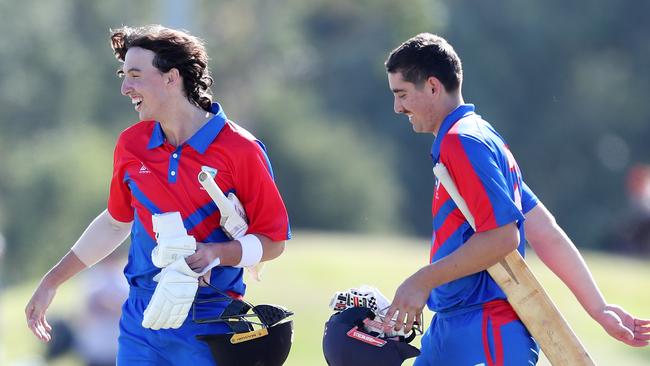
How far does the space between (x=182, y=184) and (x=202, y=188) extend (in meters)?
0.10

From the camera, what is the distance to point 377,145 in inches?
1989

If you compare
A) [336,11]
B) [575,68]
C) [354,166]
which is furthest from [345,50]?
[575,68]

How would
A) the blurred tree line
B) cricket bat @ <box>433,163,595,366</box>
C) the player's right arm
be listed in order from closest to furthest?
cricket bat @ <box>433,163,595,366</box>, the player's right arm, the blurred tree line

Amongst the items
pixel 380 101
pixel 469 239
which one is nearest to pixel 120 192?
pixel 469 239

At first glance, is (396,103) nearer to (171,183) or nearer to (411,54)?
(411,54)

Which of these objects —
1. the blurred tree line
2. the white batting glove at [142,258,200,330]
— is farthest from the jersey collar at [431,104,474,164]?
the blurred tree line

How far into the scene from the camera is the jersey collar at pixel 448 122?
5.52m

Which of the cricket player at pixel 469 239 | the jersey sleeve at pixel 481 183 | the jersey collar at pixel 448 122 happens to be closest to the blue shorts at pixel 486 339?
the cricket player at pixel 469 239

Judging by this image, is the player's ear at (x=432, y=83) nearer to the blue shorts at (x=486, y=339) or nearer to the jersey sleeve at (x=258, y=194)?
the jersey sleeve at (x=258, y=194)

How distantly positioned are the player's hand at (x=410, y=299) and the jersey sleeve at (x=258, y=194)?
82cm

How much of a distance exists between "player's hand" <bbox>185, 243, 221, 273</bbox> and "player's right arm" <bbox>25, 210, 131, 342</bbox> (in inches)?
29.6

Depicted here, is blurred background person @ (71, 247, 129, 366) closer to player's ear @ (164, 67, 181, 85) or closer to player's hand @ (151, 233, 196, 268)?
player's ear @ (164, 67, 181, 85)

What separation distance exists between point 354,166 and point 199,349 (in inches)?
1688

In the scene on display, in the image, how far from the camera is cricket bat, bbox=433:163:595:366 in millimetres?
5516
